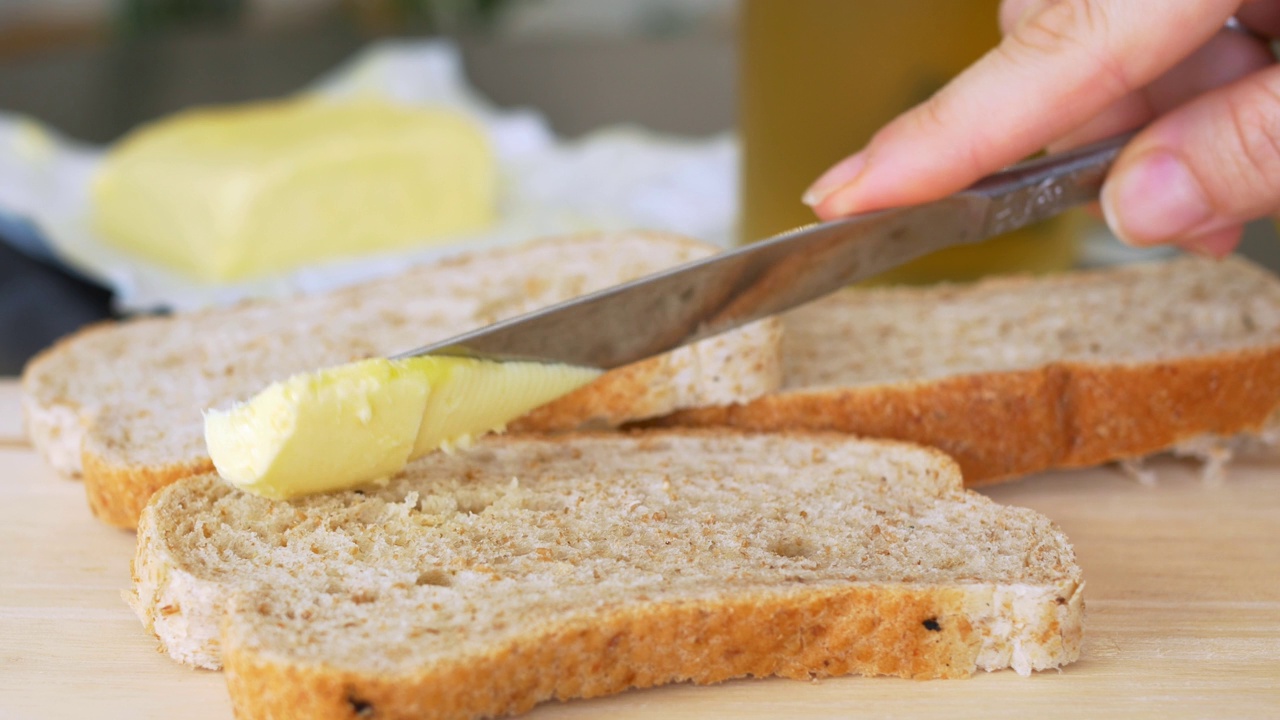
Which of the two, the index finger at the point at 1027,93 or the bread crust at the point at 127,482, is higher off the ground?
the index finger at the point at 1027,93

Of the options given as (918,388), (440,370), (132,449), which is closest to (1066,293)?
(918,388)

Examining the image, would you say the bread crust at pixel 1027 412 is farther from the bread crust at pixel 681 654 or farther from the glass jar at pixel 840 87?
the glass jar at pixel 840 87

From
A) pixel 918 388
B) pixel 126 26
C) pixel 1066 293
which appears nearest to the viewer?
pixel 918 388

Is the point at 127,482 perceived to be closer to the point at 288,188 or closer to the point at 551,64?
the point at 288,188

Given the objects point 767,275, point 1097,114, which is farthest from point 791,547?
point 1097,114

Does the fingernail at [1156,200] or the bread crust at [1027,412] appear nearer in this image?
the fingernail at [1156,200]

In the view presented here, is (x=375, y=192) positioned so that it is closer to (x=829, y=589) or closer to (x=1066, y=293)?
(x=1066, y=293)

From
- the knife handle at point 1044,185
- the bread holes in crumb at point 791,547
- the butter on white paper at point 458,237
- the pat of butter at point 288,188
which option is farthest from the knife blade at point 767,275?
the pat of butter at point 288,188
